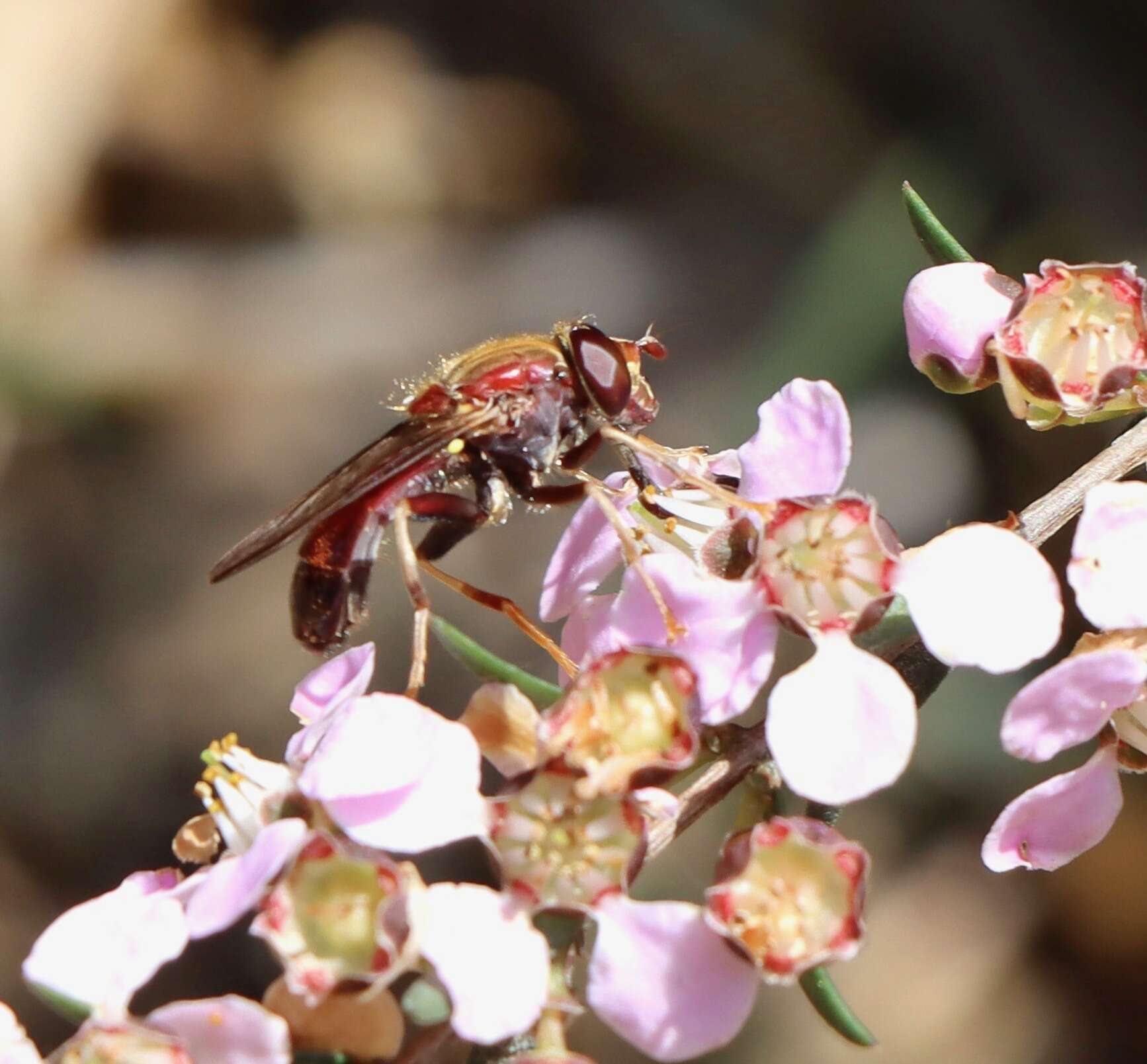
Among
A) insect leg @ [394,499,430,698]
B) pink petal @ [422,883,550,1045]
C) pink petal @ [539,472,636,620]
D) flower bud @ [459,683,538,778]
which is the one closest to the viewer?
pink petal @ [422,883,550,1045]

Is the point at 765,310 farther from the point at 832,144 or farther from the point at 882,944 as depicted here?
the point at 882,944

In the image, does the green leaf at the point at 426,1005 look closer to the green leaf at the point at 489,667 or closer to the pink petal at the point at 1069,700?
the green leaf at the point at 489,667

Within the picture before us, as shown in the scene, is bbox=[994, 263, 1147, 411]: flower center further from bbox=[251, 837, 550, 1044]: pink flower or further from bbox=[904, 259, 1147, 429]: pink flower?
bbox=[251, 837, 550, 1044]: pink flower

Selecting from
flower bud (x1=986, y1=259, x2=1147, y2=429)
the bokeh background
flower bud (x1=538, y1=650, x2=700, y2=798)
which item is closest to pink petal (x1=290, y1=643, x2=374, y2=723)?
flower bud (x1=538, y1=650, x2=700, y2=798)

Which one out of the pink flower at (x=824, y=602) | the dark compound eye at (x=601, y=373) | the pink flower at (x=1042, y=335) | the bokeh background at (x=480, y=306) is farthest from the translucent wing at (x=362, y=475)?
the bokeh background at (x=480, y=306)

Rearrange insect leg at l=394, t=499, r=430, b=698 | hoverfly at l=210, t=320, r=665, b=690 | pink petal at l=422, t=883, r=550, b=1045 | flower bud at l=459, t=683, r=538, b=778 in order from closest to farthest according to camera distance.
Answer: pink petal at l=422, t=883, r=550, b=1045, flower bud at l=459, t=683, r=538, b=778, insect leg at l=394, t=499, r=430, b=698, hoverfly at l=210, t=320, r=665, b=690

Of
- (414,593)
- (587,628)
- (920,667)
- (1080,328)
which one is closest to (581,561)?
(587,628)
